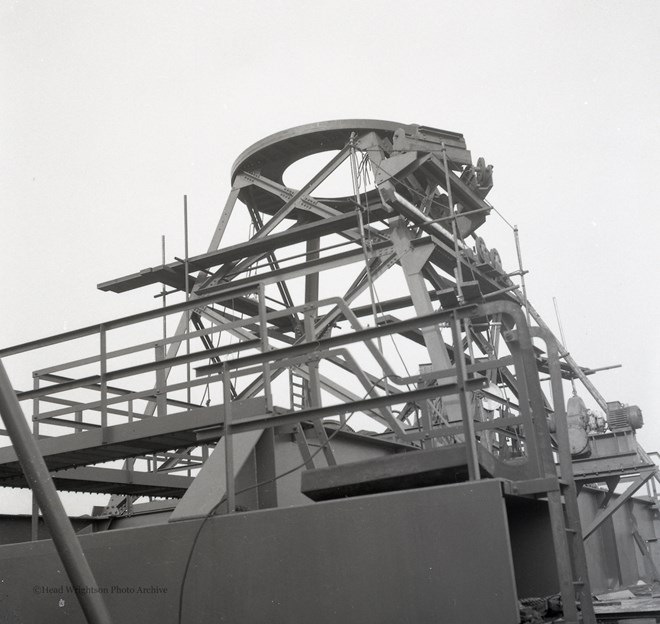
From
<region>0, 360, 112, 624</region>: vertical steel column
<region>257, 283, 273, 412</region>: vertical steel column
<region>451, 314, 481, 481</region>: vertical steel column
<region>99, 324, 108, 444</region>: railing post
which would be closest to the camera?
<region>0, 360, 112, 624</region>: vertical steel column

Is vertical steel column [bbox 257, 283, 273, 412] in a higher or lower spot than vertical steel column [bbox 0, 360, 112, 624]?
higher

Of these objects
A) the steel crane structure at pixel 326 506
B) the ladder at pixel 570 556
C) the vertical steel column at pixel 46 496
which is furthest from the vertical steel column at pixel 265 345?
the vertical steel column at pixel 46 496

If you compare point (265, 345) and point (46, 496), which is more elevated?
point (265, 345)

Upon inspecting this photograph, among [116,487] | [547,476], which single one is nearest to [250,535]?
[547,476]

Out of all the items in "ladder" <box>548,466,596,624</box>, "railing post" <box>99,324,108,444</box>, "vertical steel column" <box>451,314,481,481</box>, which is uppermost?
"railing post" <box>99,324,108,444</box>

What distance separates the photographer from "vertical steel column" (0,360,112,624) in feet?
15.5

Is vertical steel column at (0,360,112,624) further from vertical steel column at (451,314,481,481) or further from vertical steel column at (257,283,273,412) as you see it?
vertical steel column at (257,283,273,412)

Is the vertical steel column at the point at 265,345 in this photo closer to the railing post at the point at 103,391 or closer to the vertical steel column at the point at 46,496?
the railing post at the point at 103,391

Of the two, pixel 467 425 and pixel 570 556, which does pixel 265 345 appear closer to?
pixel 467 425

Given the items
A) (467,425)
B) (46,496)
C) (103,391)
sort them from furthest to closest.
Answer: (103,391)
(467,425)
(46,496)

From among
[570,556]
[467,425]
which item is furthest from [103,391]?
[570,556]

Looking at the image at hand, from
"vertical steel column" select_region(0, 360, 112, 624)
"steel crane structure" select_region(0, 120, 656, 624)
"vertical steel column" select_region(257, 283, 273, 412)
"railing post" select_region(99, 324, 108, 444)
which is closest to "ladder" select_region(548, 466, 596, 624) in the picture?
"steel crane structure" select_region(0, 120, 656, 624)

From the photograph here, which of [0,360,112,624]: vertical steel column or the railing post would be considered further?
the railing post

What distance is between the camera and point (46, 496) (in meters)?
4.72
